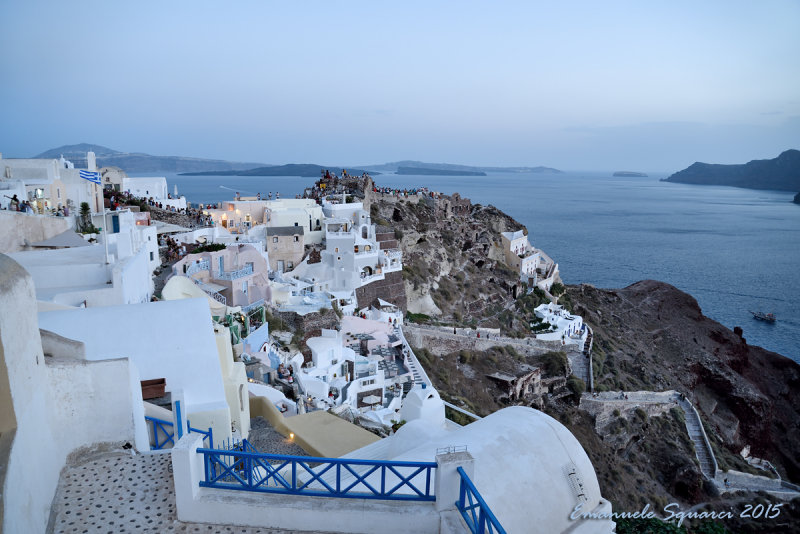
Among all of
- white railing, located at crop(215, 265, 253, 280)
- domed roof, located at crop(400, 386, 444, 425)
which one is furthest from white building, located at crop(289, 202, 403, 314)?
domed roof, located at crop(400, 386, 444, 425)

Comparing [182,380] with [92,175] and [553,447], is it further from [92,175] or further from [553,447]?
[92,175]

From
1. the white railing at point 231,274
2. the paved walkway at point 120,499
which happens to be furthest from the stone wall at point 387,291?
the paved walkway at point 120,499

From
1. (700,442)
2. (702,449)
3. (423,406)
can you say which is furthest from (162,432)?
(700,442)

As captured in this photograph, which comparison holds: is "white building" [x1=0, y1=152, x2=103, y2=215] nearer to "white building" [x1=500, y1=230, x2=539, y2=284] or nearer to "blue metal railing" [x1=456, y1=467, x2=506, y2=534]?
"blue metal railing" [x1=456, y1=467, x2=506, y2=534]

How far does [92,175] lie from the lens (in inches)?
678

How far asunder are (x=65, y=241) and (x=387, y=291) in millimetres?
16409

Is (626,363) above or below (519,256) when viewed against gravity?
below

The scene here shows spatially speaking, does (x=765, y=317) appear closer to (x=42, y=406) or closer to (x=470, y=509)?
(x=470, y=509)

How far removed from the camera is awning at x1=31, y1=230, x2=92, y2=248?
1536cm

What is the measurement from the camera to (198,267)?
20234 mm

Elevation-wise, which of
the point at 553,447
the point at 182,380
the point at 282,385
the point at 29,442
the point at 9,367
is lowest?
the point at 282,385

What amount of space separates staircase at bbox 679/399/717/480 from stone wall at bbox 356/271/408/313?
16169mm

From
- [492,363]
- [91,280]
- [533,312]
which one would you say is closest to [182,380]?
[91,280]

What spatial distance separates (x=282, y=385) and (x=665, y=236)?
9053 cm
